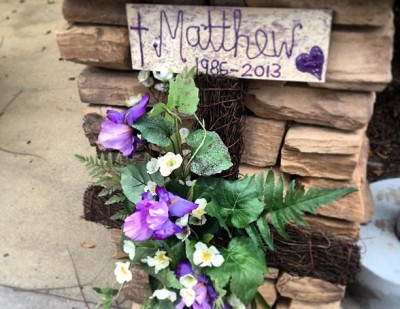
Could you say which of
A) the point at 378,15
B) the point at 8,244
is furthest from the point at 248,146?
the point at 8,244

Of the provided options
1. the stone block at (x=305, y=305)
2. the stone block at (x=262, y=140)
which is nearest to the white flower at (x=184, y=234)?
the stone block at (x=262, y=140)

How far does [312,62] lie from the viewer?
1.28 metres

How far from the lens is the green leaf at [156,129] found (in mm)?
1226

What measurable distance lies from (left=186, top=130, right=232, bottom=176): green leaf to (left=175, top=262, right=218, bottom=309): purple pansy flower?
0.76 ft

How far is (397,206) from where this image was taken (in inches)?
80.5

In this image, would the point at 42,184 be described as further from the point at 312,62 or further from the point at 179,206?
the point at 312,62

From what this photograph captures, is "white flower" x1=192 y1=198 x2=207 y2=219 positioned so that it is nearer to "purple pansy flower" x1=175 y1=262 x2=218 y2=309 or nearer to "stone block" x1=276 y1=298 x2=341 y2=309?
"purple pansy flower" x1=175 y1=262 x2=218 y2=309

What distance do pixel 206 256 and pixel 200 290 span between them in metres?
0.08

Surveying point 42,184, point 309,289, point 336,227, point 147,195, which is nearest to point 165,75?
point 147,195

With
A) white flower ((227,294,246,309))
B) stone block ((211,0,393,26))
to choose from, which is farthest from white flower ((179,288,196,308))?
stone block ((211,0,393,26))

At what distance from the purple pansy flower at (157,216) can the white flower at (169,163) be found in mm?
42

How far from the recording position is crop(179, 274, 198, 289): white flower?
4.05ft

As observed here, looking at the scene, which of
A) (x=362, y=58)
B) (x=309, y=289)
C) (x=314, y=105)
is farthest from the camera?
(x=309, y=289)

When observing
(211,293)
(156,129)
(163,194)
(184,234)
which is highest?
(156,129)
